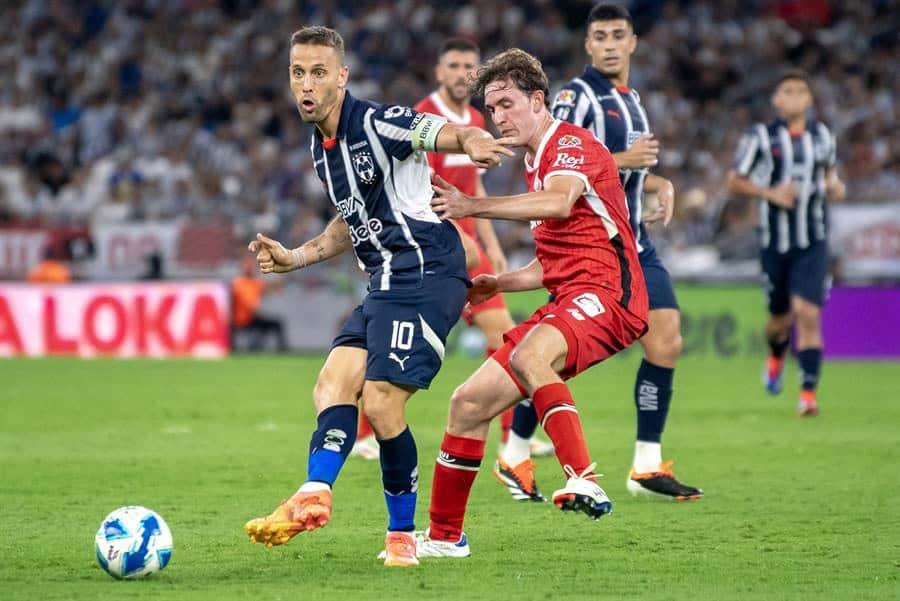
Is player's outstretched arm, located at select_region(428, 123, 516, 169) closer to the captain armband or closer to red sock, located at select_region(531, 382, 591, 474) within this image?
the captain armband

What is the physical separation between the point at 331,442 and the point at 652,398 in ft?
9.08

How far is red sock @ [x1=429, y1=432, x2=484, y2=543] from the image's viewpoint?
19.9 ft

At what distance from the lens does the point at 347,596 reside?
5211 mm

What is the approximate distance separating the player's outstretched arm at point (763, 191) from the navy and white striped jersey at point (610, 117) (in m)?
4.07

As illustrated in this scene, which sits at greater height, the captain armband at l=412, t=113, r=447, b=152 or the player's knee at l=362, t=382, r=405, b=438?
the captain armband at l=412, t=113, r=447, b=152

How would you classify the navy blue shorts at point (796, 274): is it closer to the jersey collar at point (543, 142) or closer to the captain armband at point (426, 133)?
the jersey collar at point (543, 142)

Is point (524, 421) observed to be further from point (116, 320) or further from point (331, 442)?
point (116, 320)

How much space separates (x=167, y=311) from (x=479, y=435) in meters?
14.2

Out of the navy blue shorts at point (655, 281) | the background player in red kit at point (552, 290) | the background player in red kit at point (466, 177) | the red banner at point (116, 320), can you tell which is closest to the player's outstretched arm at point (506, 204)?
the background player in red kit at point (552, 290)

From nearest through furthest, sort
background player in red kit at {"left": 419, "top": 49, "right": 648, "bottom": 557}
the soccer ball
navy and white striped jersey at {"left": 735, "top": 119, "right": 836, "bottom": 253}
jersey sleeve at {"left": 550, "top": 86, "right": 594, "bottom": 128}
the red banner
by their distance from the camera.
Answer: the soccer ball → background player in red kit at {"left": 419, "top": 49, "right": 648, "bottom": 557} → jersey sleeve at {"left": 550, "top": 86, "right": 594, "bottom": 128} → navy and white striped jersey at {"left": 735, "top": 119, "right": 836, "bottom": 253} → the red banner

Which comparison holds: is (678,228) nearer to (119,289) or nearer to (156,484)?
(119,289)

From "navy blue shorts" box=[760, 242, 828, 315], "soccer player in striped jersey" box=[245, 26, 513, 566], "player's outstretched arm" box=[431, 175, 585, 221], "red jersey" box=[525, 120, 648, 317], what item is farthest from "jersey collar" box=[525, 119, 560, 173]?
"navy blue shorts" box=[760, 242, 828, 315]

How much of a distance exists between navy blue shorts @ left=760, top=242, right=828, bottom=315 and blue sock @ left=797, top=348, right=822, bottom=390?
42 cm

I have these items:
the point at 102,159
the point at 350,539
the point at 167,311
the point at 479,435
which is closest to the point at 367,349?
the point at 479,435
